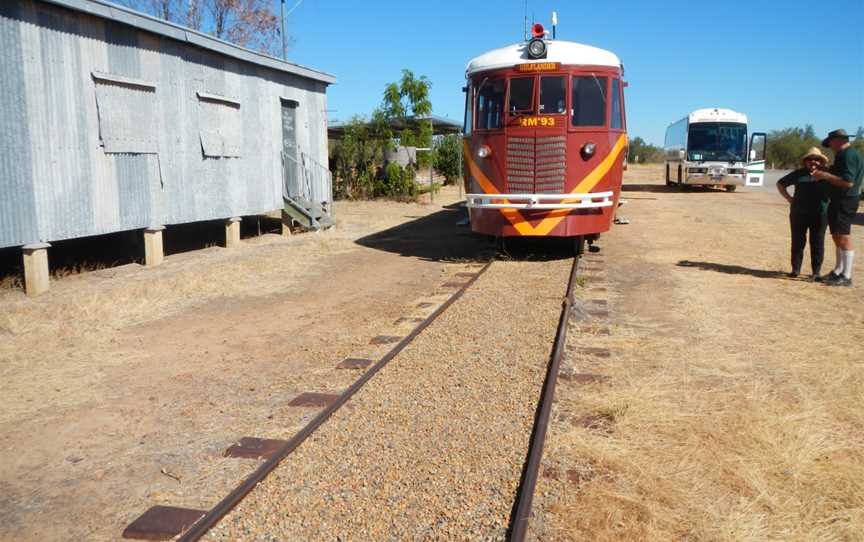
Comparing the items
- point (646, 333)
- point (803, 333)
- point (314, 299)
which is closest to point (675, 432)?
point (646, 333)

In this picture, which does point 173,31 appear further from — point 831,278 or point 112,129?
point 831,278

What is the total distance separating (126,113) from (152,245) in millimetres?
2086

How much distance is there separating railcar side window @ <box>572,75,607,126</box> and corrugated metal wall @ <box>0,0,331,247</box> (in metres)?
6.62

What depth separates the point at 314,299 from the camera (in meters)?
9.09

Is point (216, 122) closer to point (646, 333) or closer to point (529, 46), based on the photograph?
point (529, 46)

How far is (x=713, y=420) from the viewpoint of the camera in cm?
467

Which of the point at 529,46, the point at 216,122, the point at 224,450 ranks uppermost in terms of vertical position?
the point at 529,46

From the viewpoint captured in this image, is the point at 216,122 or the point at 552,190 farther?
the point at 216,122

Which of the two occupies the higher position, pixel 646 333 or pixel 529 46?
pixel 529 46

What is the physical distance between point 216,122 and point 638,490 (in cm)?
1133

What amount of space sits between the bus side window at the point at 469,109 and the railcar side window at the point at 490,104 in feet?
0.48

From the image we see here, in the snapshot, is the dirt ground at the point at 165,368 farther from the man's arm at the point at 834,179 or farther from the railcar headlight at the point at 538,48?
the man's arm at the point at 834,179

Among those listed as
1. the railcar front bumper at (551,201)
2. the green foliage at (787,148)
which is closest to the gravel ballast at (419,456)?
the railcar front bumper at (551,201)

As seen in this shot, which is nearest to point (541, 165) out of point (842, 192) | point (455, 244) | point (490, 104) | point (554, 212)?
point (554, 212)
